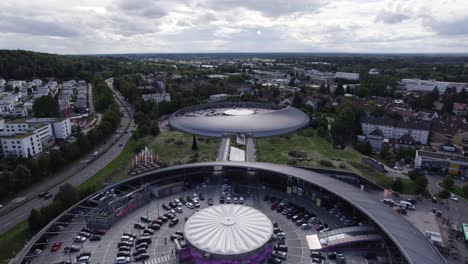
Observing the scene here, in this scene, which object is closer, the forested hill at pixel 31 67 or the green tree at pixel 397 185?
the green tree at pixel 397 185

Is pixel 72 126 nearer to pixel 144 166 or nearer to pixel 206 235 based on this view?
pixel 144 166

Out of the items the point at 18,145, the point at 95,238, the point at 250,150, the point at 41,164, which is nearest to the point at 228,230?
the point at 95,238

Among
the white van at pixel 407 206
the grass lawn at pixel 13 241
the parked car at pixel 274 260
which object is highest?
the parked car at pixel 274 260

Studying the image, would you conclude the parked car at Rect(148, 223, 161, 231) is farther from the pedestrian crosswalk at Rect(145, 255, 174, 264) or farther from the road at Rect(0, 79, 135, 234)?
the road at Rect(0, 79, 135, 234)

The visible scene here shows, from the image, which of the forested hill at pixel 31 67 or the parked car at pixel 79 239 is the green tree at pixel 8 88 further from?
the parked car at pixel 79 239

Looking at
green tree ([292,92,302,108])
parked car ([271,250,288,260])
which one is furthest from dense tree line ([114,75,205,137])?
parked car ([271,250,288,260])

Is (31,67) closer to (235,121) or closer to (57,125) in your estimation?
(57,125)

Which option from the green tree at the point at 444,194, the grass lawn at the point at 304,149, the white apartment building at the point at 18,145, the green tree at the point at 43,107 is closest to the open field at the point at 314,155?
the grass lawn at the point at 304,149
